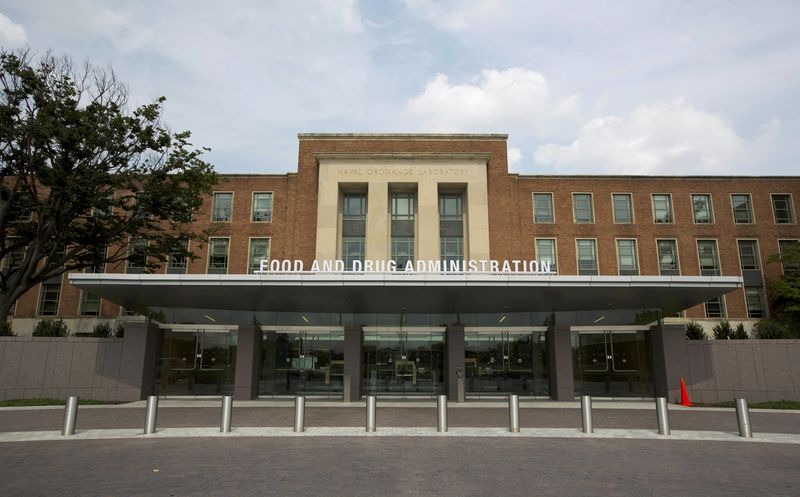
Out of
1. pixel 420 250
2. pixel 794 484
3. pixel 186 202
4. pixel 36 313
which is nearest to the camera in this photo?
pixel 794 484

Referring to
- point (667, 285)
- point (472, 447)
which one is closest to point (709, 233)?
point (667, 285)

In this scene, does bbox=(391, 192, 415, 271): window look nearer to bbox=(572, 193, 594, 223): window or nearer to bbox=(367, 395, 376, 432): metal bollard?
bbox=(572, 193, 594, 223): window

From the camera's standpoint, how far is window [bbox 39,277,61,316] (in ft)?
132

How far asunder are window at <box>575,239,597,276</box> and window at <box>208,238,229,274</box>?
1074 inches

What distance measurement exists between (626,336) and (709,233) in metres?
20.7

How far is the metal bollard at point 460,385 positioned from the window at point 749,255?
93.4ft

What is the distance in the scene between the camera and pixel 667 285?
19906 mm

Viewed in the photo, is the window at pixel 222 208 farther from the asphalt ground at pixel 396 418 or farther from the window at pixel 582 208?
the window at pixel 582 208

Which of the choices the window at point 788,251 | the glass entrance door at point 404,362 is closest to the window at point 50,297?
the glass entrance door at point 404,362

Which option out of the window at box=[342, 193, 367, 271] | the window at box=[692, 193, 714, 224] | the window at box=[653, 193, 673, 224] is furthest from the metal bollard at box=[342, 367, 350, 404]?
the window at box=[692, 193, 714, 224]

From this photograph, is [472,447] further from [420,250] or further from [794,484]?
[420,250]

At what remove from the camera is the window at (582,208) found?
4188cm

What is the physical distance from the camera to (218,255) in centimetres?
4128

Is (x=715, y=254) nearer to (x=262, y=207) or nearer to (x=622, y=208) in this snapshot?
(x=622, y=208)
